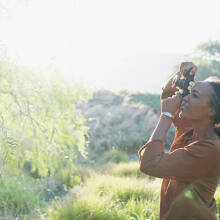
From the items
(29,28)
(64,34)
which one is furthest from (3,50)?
(64,34)

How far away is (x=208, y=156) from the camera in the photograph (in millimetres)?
1765

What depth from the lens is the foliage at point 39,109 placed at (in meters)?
4.19

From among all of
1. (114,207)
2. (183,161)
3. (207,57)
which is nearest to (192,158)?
(183,161)

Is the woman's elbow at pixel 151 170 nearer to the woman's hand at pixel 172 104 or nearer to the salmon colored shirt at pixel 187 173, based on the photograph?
the salmon colored shirt at pixel 187 173

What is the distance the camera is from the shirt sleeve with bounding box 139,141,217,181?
177 centimetres

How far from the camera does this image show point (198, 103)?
1.87m

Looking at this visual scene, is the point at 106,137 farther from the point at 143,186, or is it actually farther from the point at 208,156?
the point at 208,156

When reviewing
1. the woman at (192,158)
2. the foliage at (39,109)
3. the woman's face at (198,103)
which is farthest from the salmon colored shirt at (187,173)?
the foliage at (39,109)

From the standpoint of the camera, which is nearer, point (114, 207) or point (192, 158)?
point (192, 158)

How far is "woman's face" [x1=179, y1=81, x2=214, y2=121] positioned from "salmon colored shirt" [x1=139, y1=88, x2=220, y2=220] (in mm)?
185

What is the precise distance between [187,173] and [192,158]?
102mm

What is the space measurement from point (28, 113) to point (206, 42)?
26.2m

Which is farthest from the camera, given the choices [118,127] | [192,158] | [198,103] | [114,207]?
[118,127]

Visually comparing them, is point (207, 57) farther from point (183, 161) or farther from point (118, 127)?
point (183, 161)
